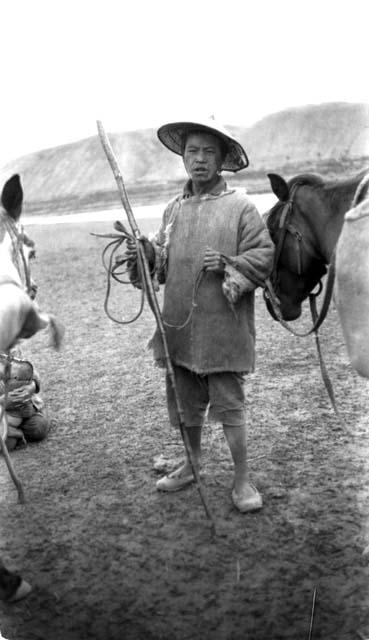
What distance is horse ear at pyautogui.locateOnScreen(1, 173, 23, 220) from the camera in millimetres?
2570

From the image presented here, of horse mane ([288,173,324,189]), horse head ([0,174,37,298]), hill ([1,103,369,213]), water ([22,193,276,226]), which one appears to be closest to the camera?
horse head ([0,174,37,298])

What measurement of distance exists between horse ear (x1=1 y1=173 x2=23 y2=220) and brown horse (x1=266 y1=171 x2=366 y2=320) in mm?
1482

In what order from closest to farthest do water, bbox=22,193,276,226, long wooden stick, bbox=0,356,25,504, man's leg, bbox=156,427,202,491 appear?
1. long wooden stick, bbox=0,356,25,504
2. man's leg, bbox=156,427,202,491
3. water, bbox=22,193,276,226

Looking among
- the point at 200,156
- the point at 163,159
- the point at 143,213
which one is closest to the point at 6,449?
the point at 200,156

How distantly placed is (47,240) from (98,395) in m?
19.8

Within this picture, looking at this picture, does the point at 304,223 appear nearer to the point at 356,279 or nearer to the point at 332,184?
the point at 332,184

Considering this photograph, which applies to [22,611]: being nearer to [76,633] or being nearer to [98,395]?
[76,633]

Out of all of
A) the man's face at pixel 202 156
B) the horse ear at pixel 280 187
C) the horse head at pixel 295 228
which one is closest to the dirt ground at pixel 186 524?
the horse head at pixel 295 228

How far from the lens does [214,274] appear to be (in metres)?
3.16

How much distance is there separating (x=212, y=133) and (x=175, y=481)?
6.84 ft

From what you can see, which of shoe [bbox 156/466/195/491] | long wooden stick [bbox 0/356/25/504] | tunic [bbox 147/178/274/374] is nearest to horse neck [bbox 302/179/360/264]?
tunic [bbox 147/178/274/374]

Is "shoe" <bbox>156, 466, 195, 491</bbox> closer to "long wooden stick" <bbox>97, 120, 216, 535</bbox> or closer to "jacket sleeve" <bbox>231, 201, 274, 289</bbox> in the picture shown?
"long wooden stick" <bbox>97, 120, 216, 535</bbox>

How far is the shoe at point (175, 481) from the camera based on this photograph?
3615mm

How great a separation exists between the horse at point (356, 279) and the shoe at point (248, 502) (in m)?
1.13
